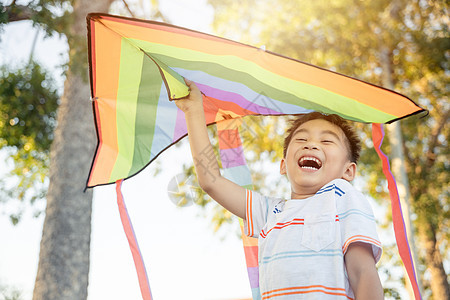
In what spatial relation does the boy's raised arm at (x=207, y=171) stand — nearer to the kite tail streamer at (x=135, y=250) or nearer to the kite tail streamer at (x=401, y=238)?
the kite tail streamer at (x=135, y=250)

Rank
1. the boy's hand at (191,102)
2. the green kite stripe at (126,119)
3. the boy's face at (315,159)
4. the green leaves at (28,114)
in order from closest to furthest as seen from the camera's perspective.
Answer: the boy's face at (315,159), the boy's hand at (191,102), the green kite stripe at (126,119), the green leaves at (28,114)

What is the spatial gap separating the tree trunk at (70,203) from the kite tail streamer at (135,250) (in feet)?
7.80

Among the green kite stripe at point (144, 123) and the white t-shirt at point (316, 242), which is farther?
the green kite stripe at point (144, 123)

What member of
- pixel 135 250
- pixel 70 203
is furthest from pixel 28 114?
pixel 135 250

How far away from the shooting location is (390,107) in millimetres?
2170

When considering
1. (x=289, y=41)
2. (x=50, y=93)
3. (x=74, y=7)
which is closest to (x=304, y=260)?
(x=74, y=7)

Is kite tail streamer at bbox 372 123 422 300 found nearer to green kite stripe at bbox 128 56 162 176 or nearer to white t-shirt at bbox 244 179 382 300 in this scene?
white t-shirt at bbox 244 179 382 300

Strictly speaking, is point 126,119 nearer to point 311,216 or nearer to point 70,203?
point 311,216

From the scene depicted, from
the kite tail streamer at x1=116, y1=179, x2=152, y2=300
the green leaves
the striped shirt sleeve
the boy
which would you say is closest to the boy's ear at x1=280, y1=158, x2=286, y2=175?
the boy

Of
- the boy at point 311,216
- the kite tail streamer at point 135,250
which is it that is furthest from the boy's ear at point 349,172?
the kite tail streamer at point 135,250

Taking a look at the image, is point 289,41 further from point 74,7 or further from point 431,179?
point 74,7

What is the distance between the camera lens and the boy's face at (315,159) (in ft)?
5.57

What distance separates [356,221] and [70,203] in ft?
11.4

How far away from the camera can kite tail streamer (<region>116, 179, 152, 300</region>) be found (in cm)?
187
